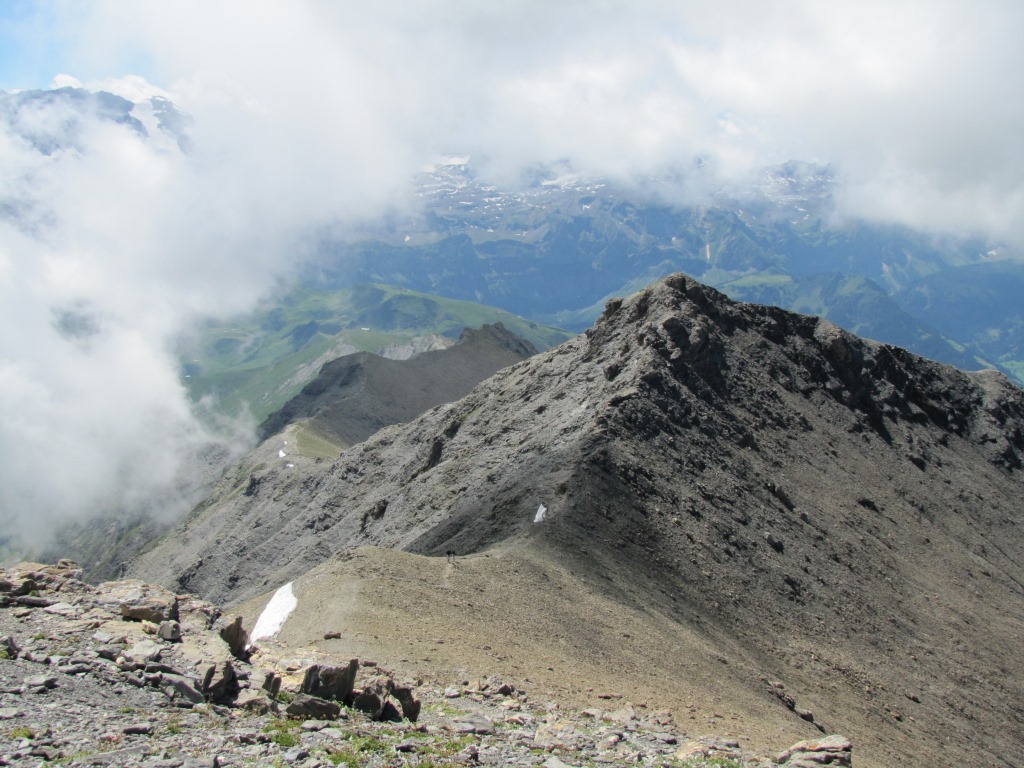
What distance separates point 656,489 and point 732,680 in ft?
66.0

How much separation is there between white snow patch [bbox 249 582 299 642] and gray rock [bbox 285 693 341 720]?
740 inches

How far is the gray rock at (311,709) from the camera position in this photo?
24.3 m

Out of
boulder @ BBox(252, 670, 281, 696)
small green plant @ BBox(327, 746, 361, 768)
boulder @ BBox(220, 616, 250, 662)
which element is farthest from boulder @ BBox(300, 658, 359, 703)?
small green plant @ BBox(327, 746, 361, 768)

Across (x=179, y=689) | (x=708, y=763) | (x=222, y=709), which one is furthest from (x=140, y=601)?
(x=708, y=763)

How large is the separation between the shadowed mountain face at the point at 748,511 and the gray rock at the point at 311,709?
641 inches

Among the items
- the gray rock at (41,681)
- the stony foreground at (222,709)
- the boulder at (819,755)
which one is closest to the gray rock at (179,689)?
the stony foreground at (222,709)

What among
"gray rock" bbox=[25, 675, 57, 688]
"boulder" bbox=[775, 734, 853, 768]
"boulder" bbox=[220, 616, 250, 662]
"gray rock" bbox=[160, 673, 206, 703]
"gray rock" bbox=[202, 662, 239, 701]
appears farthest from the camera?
"boulder" bbox=[220, 616, 250, 662]

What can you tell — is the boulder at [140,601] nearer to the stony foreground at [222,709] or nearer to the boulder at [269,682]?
the stony foreground at [222,709]

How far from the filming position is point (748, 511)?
2655 inches

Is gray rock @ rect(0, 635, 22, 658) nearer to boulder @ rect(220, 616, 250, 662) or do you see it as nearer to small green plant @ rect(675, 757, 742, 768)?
boulder @ rect(220, 616, 250, 662)

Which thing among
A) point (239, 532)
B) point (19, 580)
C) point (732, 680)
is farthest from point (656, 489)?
point (239, 532)

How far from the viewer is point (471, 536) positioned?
62938 mm

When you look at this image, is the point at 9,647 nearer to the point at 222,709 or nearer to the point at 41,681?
the point at 41,681

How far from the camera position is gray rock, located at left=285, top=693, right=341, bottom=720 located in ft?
79.8
